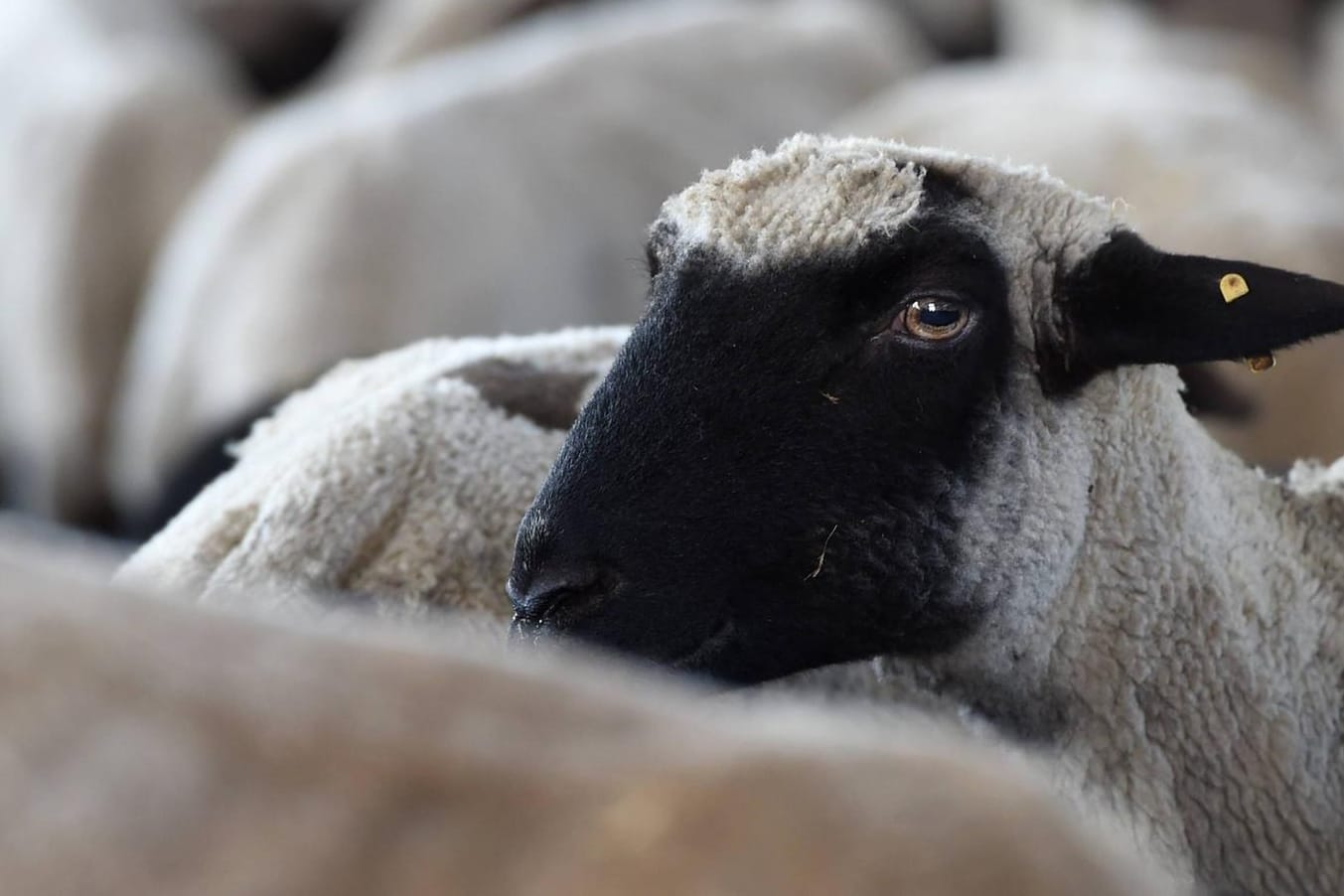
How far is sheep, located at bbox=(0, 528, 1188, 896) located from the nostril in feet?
1.94

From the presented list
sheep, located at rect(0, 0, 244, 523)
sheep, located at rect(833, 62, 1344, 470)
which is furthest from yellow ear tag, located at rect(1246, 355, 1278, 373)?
sheep, located at rect(0, 0, 244, 523)

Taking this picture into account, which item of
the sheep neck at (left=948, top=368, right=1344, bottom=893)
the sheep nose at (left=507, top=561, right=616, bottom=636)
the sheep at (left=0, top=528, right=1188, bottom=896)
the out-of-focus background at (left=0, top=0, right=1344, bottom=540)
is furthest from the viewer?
the out-of-focus background at (left=0, top=0, right=1344, bottom=540)

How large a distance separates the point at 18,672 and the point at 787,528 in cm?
79

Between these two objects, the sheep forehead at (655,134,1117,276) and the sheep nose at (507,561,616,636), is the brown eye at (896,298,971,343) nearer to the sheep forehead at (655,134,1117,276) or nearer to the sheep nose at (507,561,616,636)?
the sheep forehead at (655,134,1117,276)

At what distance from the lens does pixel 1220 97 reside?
4266mm

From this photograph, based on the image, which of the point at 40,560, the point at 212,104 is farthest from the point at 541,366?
the point at 212,104

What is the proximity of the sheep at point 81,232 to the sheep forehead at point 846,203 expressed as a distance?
3503mm

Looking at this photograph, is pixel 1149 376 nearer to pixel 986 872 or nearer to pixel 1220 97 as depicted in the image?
pixel 986 872

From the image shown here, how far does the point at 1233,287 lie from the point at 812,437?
1.33ft

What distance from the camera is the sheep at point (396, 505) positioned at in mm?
1722

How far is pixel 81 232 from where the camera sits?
189 inches

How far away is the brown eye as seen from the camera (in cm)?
152

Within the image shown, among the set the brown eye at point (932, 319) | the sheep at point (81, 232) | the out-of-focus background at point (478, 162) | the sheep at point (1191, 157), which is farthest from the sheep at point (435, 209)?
the brown eye at point (932, 319)

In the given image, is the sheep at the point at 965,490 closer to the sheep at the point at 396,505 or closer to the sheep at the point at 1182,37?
the sheep at the point at 396,505
